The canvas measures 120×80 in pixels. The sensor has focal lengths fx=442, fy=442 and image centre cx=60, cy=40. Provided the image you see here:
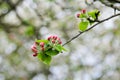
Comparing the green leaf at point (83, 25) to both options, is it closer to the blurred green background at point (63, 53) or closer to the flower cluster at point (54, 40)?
the flower cluster at point (54, 40)

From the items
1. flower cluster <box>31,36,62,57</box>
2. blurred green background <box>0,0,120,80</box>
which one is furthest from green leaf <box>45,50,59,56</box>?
blurred green background <box>0,0,120,80</box>

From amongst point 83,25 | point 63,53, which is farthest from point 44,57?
point 63,53

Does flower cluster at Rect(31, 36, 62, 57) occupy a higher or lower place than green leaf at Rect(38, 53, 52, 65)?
higher

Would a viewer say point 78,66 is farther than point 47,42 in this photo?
Yes

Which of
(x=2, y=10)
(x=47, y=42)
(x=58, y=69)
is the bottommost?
(x=58, y=69)

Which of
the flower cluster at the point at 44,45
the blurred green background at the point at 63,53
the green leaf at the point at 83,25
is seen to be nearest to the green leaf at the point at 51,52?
the flower cluster at the point at 44,45

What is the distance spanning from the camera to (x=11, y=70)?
26.5ft

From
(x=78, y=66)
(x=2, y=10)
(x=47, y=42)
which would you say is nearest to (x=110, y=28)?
(x=78, y=66)

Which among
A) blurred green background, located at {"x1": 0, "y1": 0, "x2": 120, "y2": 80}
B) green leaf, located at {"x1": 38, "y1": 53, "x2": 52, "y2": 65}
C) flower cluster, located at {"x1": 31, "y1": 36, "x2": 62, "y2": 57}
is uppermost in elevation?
flower cluster, located at {"x1": 31, "y1": 36, "x2": 62, "y2": 57}

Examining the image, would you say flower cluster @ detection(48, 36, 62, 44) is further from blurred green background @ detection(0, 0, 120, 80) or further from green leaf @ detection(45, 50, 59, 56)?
blurred green background @ detection(0, 0, 120, 80)

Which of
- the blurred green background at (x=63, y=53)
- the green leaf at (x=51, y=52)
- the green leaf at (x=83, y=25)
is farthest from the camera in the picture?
the blurred green background at (x=63, y=53)

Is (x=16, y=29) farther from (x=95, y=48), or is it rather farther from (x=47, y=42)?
(x=47, y=42)

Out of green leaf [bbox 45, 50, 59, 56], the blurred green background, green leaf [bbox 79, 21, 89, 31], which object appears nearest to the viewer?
green leaf [bbox 45, 50, 59, 56]

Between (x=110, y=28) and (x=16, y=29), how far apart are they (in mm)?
1869
